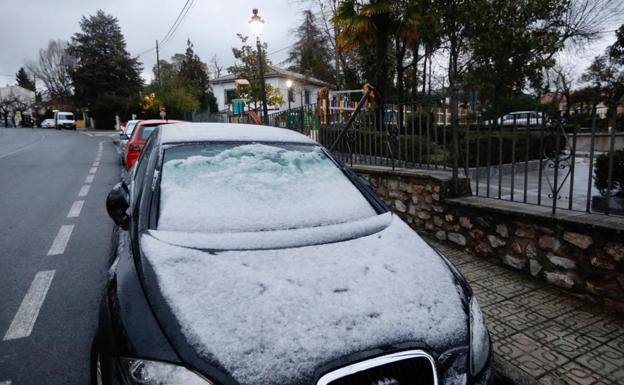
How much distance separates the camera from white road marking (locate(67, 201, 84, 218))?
6.32 meters

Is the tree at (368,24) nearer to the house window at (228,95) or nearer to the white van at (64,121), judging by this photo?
the house window at (228,95)

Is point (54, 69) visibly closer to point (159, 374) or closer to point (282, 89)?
point (282, 89)

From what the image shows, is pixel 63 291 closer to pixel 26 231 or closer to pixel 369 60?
pixel 26 231

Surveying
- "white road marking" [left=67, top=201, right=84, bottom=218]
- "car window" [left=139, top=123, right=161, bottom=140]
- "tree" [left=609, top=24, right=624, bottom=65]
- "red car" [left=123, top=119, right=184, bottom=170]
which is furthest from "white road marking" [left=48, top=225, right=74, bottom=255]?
"tree" [left=609, top=24, right=624, bottom=65]

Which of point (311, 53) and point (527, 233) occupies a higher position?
point (311, 53)

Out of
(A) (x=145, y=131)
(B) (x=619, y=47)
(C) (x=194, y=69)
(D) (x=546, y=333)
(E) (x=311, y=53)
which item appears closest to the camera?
(D) (x=546, y=333)

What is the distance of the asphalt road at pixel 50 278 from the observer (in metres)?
2.62

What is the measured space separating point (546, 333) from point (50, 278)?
4.46 meters

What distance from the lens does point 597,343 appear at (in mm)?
2803

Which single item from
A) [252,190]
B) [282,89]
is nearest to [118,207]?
[252,190]

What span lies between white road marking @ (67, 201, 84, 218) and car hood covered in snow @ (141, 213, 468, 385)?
5.21 metres

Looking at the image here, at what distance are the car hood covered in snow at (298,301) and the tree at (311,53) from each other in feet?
110

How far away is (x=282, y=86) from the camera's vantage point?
40.7m

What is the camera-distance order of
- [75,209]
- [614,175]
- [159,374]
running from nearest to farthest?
[159,374] → [614,175] → [75,209]
